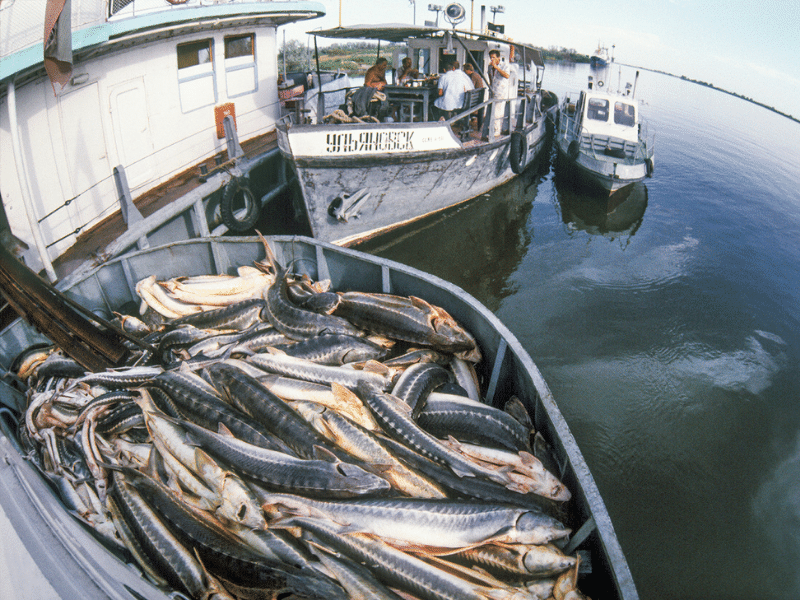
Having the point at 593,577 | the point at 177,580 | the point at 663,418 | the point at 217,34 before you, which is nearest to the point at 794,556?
the point at 663,418

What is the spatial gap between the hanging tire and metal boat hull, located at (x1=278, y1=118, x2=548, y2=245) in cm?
112

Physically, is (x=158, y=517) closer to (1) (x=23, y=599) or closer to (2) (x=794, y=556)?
(1) (x=23, y=599)

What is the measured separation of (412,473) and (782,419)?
243 inches

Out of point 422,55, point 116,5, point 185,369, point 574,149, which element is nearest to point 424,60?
point 422,55

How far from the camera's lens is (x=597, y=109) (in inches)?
586

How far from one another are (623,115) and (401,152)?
10.1 meters

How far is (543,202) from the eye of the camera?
551 inches

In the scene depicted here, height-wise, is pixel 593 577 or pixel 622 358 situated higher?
pixel 593 577

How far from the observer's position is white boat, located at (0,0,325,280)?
5414 mm

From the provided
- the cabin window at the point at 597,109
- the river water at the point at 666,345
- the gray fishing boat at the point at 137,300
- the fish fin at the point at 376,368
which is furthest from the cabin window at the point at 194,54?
the cabin window at the point at 597,109

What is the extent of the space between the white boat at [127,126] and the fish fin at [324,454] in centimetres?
437

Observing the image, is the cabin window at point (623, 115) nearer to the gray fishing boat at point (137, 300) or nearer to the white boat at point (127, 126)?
the white boat at point (127, 126)

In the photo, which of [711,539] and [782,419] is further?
[782,419]

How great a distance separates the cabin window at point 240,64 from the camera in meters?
10.3
